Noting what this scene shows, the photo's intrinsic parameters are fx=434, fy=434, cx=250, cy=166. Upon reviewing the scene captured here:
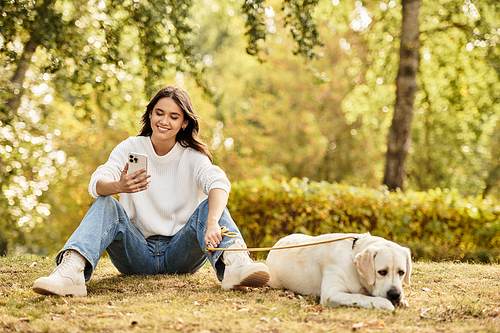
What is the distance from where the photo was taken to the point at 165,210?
379 cm

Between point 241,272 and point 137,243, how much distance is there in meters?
0.97

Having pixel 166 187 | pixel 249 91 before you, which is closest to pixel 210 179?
pixel 166 187

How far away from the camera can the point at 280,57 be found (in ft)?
58.4

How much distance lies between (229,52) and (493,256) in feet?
64.2

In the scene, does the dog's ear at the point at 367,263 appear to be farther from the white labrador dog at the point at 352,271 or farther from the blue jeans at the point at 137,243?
the blue jeans at the point at 137,243

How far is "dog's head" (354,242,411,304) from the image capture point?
290cm

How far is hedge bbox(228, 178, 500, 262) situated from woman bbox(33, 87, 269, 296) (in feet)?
9.06

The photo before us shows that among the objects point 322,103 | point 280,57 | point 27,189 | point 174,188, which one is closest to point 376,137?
point 322,103

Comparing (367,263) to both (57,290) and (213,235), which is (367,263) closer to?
(213,235)

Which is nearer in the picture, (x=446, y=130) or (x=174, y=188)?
(x=174, y=188)

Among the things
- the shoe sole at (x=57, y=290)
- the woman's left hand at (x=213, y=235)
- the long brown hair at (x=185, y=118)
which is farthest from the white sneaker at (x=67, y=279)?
the long brown hair at (x=185, y=118)

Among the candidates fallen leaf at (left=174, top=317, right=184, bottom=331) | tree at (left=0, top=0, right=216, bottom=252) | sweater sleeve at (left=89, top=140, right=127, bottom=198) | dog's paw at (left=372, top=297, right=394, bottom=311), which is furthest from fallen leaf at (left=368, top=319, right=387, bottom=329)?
tree at (left=0, top=0, right=216, bottom=252)

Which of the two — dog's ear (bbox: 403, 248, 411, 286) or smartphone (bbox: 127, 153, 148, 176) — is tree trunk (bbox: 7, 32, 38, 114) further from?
dog's ear (bbox: 403, 248, 411, 286)

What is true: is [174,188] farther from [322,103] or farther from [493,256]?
[322,103]
